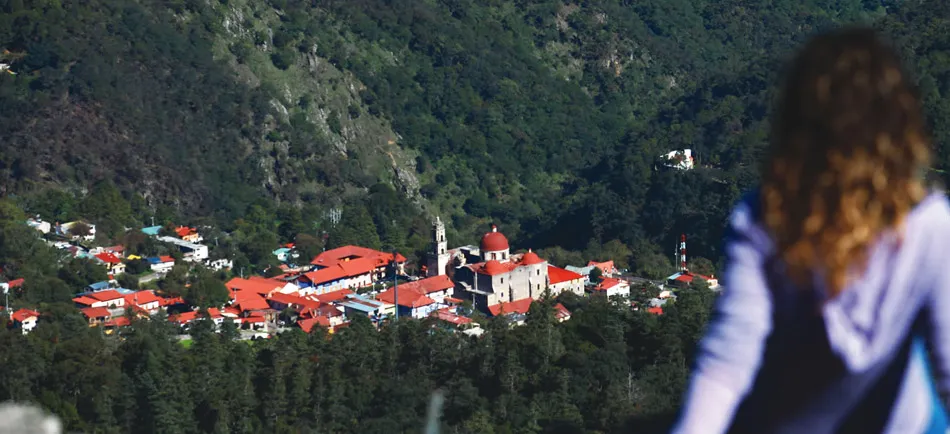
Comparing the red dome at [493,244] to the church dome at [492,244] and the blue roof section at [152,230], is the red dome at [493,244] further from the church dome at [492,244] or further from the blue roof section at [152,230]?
the blue roof section at [152,230]

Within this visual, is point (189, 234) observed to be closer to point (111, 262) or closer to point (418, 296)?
point (111, 262)

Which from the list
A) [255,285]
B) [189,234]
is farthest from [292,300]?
[189,234]

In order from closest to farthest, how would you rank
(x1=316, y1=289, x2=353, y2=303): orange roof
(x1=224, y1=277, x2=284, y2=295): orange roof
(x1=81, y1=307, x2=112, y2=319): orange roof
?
(x1=81, y1=307, x2=112, y2=319): orange roof → (x1=316, y1=289, x2=353, y2=303): orange roof → (x1=224, y1=277, x2=284, y2=295): orange roof

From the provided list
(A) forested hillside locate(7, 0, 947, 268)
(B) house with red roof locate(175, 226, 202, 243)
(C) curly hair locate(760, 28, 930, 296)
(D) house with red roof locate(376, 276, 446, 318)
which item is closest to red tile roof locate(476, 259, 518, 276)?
(D) house with red roof locate(376, 276, 446, 318)

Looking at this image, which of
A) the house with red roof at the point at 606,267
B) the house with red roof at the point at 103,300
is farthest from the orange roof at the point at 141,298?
the house with red roof at the point at 606,267

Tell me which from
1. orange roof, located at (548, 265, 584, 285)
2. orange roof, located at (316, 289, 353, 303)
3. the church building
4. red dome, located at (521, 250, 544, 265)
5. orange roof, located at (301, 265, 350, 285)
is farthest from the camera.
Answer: orange roof, located at (301, 265, 350, 285)

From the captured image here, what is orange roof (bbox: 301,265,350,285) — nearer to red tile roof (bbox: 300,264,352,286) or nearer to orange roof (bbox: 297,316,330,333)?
red tile roof (bbox: 300,264,352,286)
